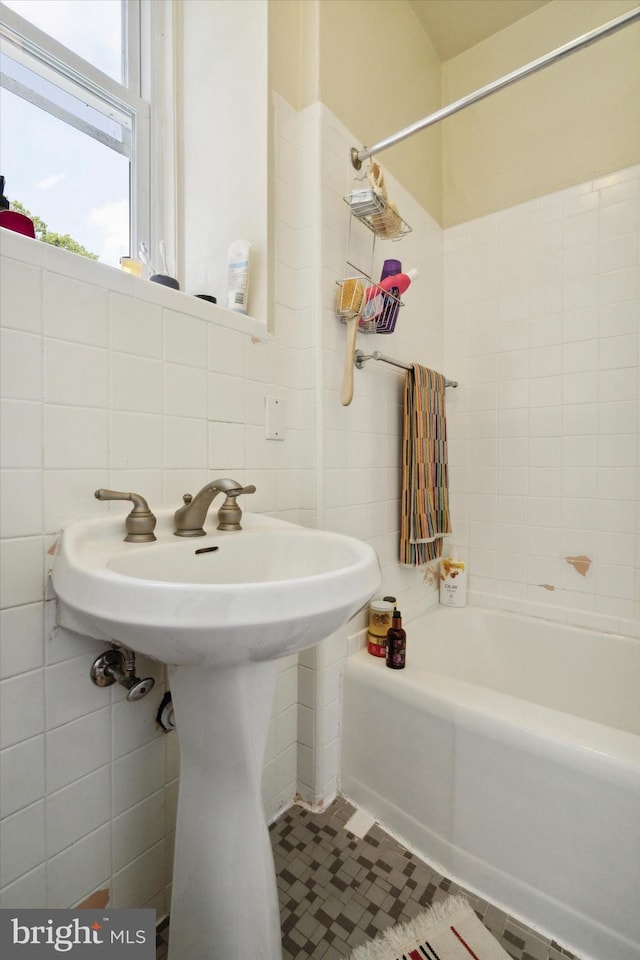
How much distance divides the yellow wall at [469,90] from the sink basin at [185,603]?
1216 millimetres

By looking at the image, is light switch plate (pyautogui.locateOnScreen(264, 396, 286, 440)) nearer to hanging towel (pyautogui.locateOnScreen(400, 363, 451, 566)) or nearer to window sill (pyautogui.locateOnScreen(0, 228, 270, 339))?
window sill (pyautogui.locateOnScreen(0, 228, 270, 339))

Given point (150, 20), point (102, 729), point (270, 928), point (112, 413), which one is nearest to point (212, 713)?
point (102, 729)

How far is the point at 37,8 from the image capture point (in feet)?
3.36

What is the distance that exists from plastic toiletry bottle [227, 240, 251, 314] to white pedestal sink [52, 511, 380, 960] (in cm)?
57

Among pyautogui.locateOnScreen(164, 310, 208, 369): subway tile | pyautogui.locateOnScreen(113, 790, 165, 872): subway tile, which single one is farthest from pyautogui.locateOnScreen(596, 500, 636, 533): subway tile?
pyautogui.locateOnScreen(113, 790, 165, 872): subway tile

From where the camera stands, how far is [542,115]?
1563 millimetres

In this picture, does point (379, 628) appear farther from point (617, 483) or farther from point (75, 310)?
point (75, 310)

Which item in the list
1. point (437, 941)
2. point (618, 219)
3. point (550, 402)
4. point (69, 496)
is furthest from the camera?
point (550, 402)

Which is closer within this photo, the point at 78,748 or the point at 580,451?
the point at 78,748

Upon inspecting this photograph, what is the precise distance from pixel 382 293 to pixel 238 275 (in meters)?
0.39

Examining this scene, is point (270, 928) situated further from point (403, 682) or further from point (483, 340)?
point (483, 340)

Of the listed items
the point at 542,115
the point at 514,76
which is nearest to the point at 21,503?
the point at 514,76

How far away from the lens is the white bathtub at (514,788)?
0.81 m

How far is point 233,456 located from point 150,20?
1.29 meters
